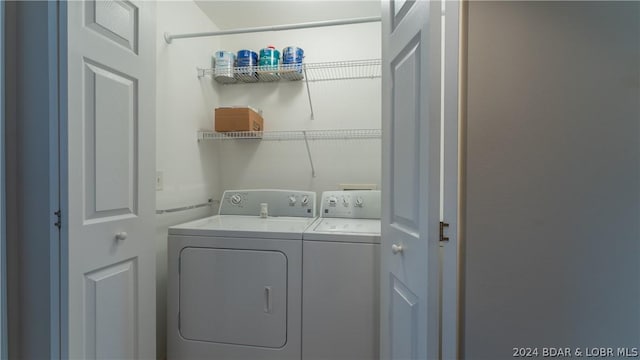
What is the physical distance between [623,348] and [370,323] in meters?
0.94

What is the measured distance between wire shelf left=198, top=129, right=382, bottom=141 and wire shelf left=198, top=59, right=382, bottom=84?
44cm

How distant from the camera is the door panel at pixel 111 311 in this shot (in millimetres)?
1108

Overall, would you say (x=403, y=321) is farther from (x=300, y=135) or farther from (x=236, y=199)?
(x=300, y=135)

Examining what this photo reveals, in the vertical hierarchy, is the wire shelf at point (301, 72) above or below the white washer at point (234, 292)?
above

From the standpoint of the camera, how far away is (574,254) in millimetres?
921

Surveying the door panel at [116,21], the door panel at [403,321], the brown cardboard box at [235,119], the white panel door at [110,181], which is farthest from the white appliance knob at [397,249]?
the brown cardboard box at [235,119]

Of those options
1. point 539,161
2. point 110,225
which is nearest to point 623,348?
point 539,161

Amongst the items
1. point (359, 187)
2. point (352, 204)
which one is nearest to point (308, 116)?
point (359, 187)

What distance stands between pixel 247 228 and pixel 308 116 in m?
1.17

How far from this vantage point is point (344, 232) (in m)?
1.54

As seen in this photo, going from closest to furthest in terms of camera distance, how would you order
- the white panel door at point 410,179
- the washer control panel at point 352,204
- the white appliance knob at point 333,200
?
1. the white panel door at point 410,179
2. the washer control panel at point 352,204
3. the white appliance knob at point 333,200

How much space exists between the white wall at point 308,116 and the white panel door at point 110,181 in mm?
1101

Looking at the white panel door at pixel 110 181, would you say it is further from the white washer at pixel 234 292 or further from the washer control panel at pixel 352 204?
the washer control panel at pixel 352 204

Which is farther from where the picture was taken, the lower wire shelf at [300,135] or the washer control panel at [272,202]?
the lower wire shelf at [300,135]
